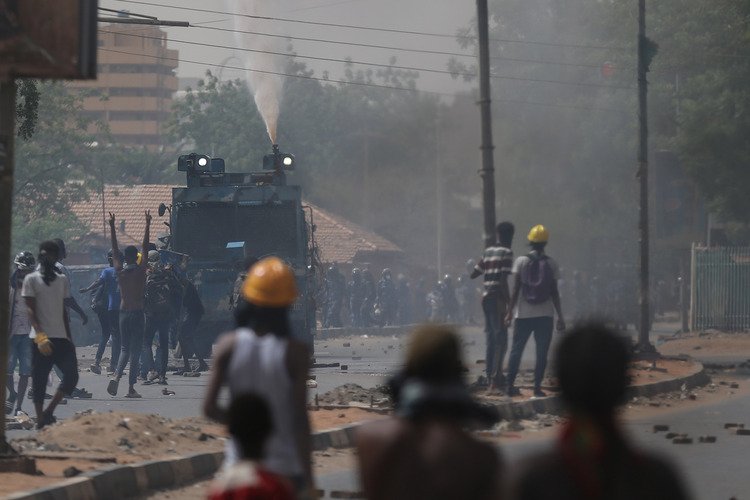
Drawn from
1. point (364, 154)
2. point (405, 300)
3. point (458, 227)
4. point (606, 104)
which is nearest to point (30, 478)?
point (405, 300)

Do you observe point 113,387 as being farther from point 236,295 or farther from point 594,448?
point 594,448

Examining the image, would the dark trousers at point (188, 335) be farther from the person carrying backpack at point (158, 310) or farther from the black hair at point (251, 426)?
the black hair at point (251, 426)

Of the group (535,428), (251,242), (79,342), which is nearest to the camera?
(535,428)

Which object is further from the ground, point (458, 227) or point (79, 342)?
point (458, 227)

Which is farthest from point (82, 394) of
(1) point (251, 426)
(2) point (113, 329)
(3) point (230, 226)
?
(1) point (251, 426)

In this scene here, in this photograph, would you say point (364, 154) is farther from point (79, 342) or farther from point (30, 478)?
point (30, 478)

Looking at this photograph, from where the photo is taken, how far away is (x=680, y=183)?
59625 millimetres

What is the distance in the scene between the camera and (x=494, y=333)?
16250 millimetres

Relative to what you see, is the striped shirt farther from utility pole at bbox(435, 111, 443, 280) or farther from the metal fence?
utility pole at bbox(435, 111, 443, 280)

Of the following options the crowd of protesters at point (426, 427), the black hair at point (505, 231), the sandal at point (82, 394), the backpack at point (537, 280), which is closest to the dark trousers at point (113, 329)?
the sandal at point (82, 394)

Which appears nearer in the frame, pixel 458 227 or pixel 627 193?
pixel 627 193

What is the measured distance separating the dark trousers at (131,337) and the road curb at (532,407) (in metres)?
4.83

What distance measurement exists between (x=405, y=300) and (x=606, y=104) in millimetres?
10889

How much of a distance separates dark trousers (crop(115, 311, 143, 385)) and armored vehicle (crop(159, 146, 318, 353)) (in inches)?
192
